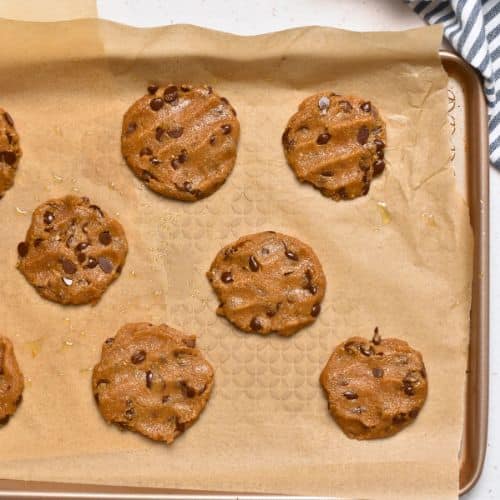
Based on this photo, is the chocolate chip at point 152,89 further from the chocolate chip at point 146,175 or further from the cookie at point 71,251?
the cookie at point 71,251

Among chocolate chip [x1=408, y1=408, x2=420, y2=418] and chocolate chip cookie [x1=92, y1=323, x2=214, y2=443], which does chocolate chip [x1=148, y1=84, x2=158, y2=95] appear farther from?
chocolate chip [x1=408, y1=408, x2=420, y2=418]

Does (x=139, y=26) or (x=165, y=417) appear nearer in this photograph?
(x=165, y=417)

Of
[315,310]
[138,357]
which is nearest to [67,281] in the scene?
[138,357]

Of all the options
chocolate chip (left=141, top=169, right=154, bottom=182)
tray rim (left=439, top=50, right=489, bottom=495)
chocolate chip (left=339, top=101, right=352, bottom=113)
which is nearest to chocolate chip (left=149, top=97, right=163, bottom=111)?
chocolate chip (left=141, top=169, right=154, bottom=182)

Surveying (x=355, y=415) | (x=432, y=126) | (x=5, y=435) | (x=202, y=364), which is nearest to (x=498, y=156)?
(x=432, y=126)

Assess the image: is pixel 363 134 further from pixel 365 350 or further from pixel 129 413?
pixel 129 413

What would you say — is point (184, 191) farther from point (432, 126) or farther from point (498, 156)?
point (498, 156)

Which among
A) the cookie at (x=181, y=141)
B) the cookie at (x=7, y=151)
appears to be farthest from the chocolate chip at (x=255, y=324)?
the cookie at (x=7, y=151)
